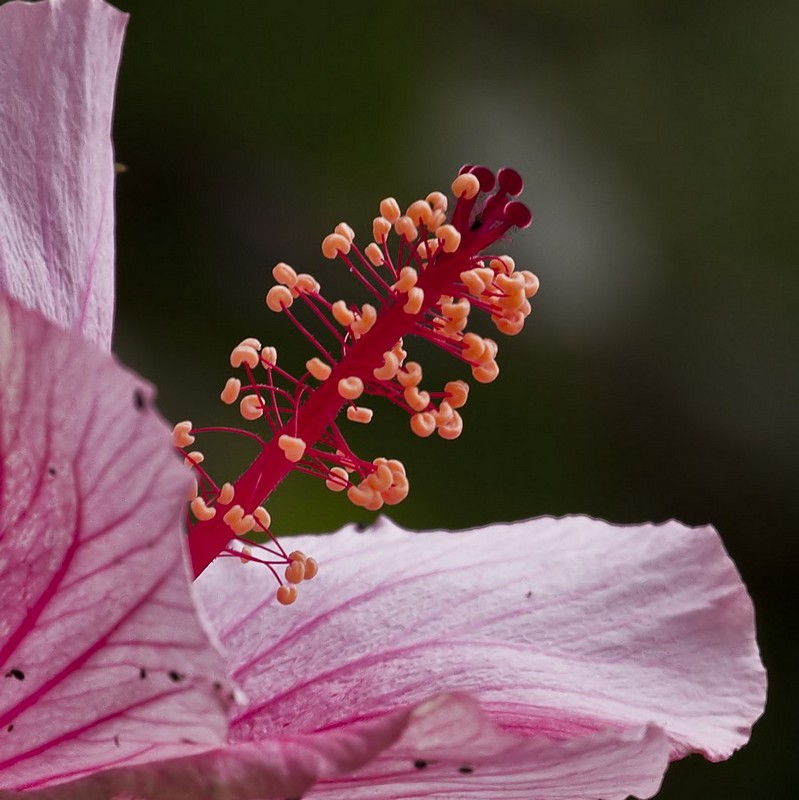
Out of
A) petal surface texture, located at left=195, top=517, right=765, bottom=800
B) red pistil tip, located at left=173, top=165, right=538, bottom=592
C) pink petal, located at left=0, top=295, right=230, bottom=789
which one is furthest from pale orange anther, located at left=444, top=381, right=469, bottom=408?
pink petal, located at left=0, top=295, right=230, bottom=789

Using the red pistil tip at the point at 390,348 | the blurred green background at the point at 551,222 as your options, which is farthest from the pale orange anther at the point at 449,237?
the blurred green background at the point at 551,222

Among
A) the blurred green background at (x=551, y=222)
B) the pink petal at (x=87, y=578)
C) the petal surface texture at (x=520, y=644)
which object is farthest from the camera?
the blurred green background at (x=551, y=222)

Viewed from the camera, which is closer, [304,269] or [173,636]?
[173,636]

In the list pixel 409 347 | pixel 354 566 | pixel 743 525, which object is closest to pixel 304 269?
pixel 409 347

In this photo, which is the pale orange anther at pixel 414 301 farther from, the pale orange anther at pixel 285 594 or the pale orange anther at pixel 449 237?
the pale orange anther at pixel 285 594

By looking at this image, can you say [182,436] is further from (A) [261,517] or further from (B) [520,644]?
(B) [520,644]

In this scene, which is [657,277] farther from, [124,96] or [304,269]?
[124,96]

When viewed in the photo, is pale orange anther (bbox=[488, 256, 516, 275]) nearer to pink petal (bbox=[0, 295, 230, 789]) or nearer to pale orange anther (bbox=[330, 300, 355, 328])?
pale orange anther (bbox=[330, 300, 355, 328])
